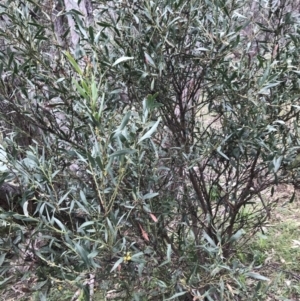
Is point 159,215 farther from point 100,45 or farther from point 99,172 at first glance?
point 100,45

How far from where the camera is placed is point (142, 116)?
Answer: 3.67ft

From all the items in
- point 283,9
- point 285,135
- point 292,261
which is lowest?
point 292,261

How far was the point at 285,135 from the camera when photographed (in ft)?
4.47

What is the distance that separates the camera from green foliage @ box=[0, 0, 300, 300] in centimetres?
115

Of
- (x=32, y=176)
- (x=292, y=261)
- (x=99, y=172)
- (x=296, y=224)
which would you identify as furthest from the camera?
(x=296, y=224)

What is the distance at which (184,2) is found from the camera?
4.04 feet

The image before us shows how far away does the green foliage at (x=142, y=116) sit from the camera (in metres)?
1.15

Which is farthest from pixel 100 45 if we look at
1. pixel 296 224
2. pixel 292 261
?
pixel 296 224

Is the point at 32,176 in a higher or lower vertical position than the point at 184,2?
lower

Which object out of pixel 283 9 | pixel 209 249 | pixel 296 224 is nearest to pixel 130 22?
pixel 283 9

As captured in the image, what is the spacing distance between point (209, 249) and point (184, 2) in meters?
0.78

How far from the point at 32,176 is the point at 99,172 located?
246mm

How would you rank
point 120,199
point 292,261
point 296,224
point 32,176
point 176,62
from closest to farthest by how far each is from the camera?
point 32,176 < point 120,199 < point 176,62 < point 292,261 < point 296,224

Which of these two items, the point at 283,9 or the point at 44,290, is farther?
the point at 283,9
